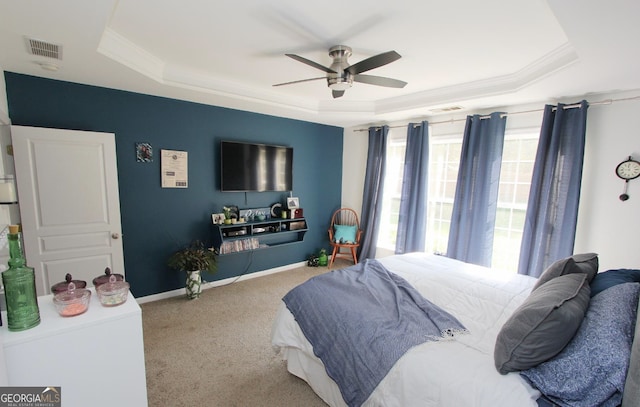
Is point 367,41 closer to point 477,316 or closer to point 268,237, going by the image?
point 477,316

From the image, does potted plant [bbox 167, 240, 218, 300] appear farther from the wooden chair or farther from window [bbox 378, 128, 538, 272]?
window [bbox 378, 128, 538, 272]

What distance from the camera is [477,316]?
180 centimetres

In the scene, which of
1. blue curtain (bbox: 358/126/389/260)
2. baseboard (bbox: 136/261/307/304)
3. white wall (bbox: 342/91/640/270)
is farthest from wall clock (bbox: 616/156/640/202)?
baseboard (bbox: 136/261/307/304)

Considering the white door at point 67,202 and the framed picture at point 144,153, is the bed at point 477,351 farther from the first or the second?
the framed picture at point 144,153

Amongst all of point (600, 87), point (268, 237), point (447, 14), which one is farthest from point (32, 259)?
point (600, 87)

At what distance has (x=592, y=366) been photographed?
108 centimetres

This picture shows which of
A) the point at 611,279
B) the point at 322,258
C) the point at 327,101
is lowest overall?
the point at 322,258

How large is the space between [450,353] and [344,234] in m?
3.28

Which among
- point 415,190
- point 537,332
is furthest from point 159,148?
point 537,332

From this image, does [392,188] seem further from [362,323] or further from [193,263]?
[362,323]

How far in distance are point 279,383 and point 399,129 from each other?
373cm

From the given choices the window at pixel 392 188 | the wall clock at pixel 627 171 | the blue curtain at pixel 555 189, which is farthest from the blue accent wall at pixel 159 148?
the wall clock at pixel 627 171

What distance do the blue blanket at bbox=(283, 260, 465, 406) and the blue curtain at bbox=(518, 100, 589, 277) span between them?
1847 millimetres

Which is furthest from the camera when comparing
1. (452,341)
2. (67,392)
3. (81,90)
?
(81,90)
